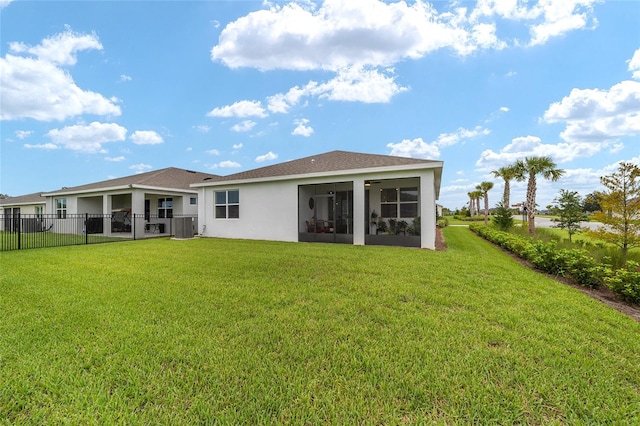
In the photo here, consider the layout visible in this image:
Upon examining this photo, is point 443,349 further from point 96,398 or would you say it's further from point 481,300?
point 96,398

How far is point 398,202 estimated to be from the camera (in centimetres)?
1259

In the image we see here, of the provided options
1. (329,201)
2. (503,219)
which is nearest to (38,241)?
(329,201)

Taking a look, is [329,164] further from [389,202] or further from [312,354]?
[312,354]

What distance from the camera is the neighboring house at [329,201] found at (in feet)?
34.3

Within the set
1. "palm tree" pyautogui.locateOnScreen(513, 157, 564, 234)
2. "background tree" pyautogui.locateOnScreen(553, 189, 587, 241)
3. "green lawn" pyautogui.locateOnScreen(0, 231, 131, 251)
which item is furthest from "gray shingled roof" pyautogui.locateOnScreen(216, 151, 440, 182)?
"palm tree" pyautogui.locateOnScreen(513, 157, 564, 234)

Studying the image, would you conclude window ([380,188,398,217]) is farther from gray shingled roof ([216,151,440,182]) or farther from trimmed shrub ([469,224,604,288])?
trimmed shrub ([469,224,604,288])

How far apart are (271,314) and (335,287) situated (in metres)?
1.61

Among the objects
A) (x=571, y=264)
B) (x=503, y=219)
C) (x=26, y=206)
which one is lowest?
(x=571, y=264)

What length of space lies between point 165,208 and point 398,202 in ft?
52.1

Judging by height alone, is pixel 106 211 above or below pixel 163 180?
below

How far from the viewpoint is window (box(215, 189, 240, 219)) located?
47.4ft

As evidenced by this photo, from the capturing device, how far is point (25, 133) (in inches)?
712

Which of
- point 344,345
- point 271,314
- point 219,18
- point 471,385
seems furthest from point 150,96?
point 471,385

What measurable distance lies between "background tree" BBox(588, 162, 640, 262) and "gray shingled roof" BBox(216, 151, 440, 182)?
5.06m
